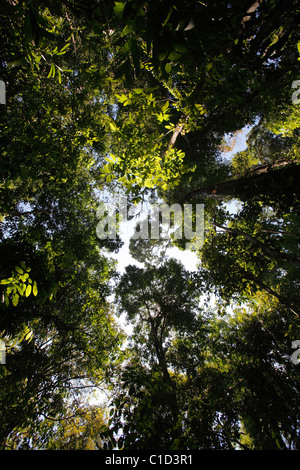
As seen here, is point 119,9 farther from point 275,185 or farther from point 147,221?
point 147,221

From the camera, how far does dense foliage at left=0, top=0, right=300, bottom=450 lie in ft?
6.05

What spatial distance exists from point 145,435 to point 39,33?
192 inches

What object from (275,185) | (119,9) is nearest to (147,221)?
(275,185)

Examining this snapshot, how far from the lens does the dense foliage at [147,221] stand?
1.84 m

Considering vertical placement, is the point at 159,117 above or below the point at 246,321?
above

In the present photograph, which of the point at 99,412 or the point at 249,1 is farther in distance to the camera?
the point at 99,412

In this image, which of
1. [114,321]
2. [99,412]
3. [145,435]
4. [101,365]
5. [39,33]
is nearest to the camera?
[39,33]

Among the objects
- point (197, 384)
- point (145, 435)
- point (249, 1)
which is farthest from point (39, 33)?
point (197, 384)

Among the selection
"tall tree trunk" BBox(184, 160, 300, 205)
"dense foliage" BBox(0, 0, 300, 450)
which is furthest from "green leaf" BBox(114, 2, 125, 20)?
"tall tree trunk" BBox(184, 160, 300, 205)

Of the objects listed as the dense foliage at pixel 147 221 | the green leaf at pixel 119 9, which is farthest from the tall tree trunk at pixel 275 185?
the green leaf at pixel 119 9

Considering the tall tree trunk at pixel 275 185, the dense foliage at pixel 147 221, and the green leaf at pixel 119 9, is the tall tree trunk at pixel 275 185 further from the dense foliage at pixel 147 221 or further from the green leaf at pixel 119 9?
the green leaf at pixel 119 9

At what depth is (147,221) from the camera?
12211 mm
